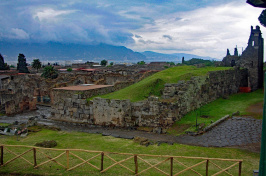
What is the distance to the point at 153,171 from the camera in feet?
35.8

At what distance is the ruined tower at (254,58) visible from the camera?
33.1 meters

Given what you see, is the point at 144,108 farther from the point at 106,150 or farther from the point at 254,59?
the point at 254,59

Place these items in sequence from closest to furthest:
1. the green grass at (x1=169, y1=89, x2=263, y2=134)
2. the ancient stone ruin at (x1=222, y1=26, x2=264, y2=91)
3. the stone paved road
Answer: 1. the stone paved road
2. the green grass at (x1=169, y1=89, x2=263, y2=134)
3. the ancient stone ruin at (x1=222, y1=26, x2=264, y2=91)

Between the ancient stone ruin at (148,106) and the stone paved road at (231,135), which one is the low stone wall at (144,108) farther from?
the stone paved road at (231,135)

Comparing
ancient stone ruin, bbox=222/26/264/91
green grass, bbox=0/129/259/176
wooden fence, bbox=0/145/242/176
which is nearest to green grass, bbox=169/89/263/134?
green grass, bbox=0/129/259/176

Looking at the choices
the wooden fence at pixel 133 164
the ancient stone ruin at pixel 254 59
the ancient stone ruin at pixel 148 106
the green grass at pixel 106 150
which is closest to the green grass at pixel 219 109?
the ancient stone ruin at pixel 148 106

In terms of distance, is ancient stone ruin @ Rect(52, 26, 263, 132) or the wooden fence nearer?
the wooden fence

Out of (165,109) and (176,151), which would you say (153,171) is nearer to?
(176,151)

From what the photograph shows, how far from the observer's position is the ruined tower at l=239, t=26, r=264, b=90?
33.1 m

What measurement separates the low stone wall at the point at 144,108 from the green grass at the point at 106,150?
272 cm

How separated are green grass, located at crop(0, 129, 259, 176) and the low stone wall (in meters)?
2.72

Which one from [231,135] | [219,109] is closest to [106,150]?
[231,135]

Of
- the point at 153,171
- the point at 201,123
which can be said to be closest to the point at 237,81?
the point at 201,123

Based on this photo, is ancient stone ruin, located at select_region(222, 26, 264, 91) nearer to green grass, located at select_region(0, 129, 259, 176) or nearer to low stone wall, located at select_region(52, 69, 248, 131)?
low stone wall, located at select_region(52, 69, 248, 131)
